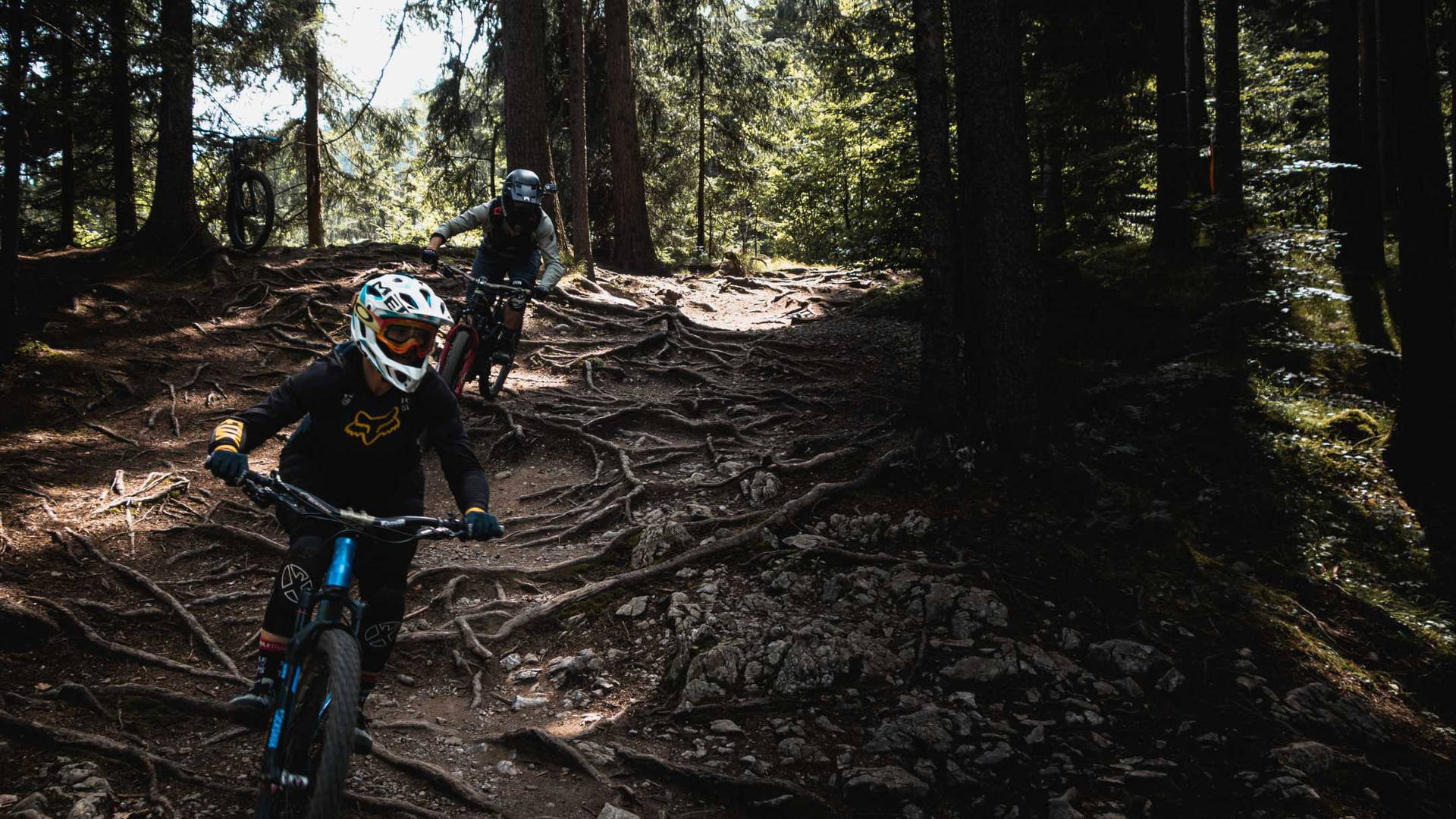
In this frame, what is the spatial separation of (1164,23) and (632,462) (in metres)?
9.82

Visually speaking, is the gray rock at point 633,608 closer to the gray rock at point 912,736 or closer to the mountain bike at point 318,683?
the gray rock at point 912,736

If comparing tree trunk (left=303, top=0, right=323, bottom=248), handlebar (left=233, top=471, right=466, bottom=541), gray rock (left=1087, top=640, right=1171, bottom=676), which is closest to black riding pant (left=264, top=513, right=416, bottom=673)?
handlebar (left=233, top=471, right=466, bottom=541)

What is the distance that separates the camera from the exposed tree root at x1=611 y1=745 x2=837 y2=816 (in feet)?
13.1

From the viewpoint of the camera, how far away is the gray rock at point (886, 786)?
4062 mm

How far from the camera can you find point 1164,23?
11.7 metres

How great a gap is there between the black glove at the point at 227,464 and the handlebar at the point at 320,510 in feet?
0.10

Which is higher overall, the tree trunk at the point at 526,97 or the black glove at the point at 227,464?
the tree trunk at the point at 526,97

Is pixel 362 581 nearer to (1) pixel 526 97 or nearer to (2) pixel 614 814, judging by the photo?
(2) pixel 614 814

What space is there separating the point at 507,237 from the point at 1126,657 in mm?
6961

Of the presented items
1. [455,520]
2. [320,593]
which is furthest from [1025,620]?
[320,593]

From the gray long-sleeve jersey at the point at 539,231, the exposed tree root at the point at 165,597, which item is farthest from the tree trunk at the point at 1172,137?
the exposed tree root at the point at 165,597

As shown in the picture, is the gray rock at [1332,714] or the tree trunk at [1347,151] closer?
the gray rock at [1332,714]

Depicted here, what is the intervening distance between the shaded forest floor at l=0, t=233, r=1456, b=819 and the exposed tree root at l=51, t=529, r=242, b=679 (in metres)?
0.03

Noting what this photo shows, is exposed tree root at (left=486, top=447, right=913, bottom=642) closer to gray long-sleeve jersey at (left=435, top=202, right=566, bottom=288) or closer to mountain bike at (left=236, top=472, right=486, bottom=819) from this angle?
mountain bike at (left=236, top=472, right=486, bottom=819)
